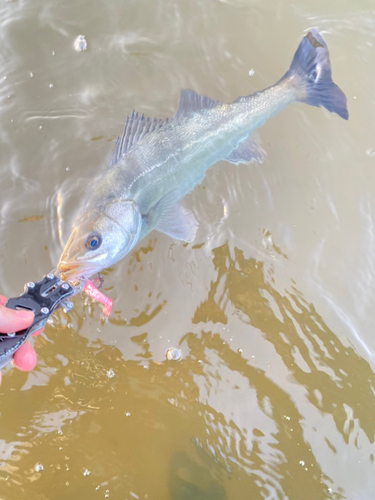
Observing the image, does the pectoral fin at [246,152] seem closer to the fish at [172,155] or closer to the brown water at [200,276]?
the fish at [172,155]

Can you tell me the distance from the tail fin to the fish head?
1.72 metres

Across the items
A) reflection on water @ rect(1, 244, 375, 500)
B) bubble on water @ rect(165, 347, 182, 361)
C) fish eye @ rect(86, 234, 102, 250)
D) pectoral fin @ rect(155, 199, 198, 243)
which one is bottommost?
reflection on water @ rect(1, 244, 375, 500)

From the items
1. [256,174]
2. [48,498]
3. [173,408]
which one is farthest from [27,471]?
[256,174]

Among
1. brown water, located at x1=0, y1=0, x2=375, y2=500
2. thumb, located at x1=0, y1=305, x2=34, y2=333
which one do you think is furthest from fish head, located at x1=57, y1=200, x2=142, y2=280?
brown water, located at x1=0, y1=0, x2=375, y2=500

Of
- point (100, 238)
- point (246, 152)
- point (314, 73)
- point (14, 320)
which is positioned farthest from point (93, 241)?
point (314, 73)

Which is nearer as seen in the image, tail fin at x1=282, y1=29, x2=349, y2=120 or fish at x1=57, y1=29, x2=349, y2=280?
fish at x1=57, y1=29, x2=349, y2=280

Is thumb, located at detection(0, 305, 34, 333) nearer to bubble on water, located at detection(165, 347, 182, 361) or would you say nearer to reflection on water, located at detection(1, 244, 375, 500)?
reflection on water, located at detection(1, 244, 375, 500)

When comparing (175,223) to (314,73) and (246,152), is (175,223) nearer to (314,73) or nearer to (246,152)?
(246,152)

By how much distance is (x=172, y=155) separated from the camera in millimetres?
2570

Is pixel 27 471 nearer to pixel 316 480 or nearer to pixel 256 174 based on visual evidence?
pixel 316 480

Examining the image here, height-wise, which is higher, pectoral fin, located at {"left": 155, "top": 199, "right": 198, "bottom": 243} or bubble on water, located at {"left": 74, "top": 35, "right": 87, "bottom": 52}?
bubble on water, located at {"left": 74, "top": 35, "right": 87, "bottom": 52}

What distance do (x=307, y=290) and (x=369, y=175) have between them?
4.47ft

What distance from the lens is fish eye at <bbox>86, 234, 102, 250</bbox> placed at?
2188mm

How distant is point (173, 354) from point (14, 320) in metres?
1.51
